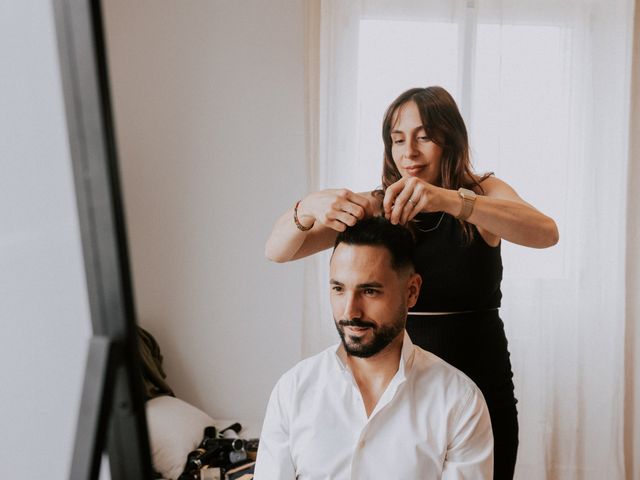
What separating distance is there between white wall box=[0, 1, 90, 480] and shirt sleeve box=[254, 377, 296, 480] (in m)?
0.82

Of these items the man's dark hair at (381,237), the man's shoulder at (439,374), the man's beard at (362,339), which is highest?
the man's dark hair at (381,237)

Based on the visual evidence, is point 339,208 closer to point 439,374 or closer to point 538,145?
point 439,374

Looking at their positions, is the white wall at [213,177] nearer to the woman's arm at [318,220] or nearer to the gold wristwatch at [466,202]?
the woman's arm at [318,220]

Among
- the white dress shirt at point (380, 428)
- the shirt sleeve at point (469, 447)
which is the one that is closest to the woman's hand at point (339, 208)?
the white dress shirt at point (380, 428)

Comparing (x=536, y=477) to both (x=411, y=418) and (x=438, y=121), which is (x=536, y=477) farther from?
(x=438, y=121)

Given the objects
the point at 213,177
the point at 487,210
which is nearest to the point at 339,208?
the point at 487,210

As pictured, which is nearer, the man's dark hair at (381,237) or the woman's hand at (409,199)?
the woman's hand at (409,199)

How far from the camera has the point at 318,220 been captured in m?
1.27

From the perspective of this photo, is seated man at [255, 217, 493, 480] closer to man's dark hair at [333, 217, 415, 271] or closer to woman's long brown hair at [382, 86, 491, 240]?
man's dark hair at [333, 217, 415, 271]

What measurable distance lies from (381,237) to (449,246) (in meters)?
0.22

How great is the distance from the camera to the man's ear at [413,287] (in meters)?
1.46

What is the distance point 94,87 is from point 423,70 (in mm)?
2371

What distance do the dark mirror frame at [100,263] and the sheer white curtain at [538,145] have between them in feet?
7.24

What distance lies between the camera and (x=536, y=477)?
→ 2.70 meters
